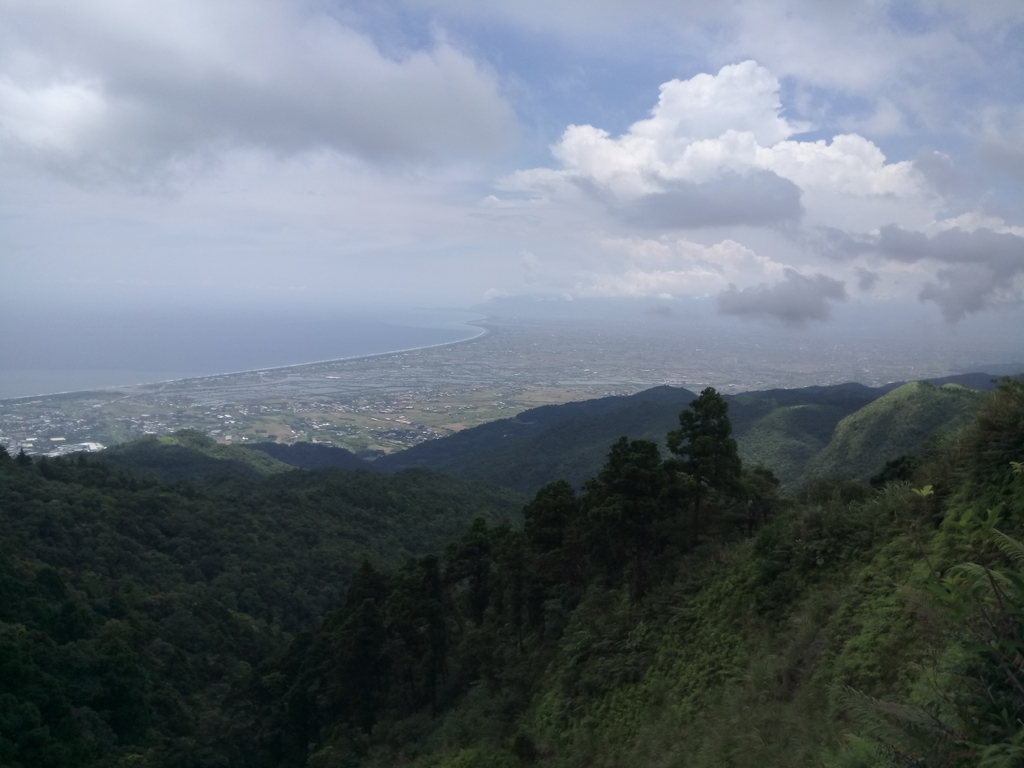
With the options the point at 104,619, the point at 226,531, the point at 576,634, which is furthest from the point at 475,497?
the point at 576,634

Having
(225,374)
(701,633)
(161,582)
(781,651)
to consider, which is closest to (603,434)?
(161,582)

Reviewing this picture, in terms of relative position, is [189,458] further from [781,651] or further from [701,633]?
→ [781,651]

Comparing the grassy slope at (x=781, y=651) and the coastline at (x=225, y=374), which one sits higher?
the coastline at (x=225, y=374)

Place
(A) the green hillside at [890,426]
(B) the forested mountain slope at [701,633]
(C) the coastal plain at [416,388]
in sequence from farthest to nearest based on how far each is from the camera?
(C) the coastal plain at [416,388] → (A) the green hillside at [890,426] → (B) the forested mountain slope at [701,633]

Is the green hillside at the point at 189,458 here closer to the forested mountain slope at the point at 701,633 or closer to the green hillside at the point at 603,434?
the green hillside at the point at 603,434

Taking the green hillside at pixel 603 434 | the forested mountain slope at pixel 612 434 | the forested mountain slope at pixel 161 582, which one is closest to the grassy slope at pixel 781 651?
the forested mountain slope at pixel 161 582

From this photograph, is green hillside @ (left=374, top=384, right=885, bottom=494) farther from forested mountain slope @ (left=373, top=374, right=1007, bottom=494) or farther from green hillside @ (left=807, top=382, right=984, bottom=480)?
green hillside @ (left=807, top=382, right=984, bottom=480)

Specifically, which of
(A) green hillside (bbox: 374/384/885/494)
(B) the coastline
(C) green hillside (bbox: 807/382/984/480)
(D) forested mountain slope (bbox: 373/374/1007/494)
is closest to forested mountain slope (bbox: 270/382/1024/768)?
(C) green hillside (bbox: 807/382/984/480)
